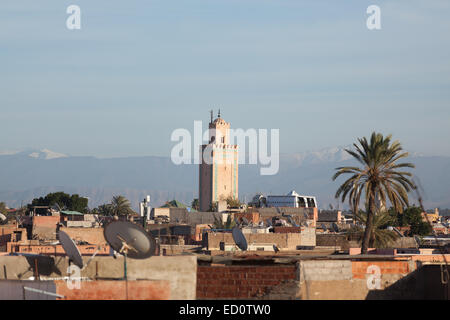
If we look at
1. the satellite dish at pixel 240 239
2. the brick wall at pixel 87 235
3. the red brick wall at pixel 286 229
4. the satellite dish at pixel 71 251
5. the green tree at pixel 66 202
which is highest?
the green tree at pixel 66 202

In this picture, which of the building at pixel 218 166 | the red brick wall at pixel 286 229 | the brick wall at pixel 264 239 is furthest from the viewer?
the building at pixel 218 166

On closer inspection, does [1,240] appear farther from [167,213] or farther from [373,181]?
[167,213]

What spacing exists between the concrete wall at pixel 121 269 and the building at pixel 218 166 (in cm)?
15189

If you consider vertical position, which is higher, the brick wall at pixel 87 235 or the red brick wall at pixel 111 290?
the brick wall at pixel 87 235

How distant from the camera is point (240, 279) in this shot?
21.8m

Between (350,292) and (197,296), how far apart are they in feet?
12.7

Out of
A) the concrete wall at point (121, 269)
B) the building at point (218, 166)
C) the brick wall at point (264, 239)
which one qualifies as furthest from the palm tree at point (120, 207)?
the concrete wall at point (121, 269)

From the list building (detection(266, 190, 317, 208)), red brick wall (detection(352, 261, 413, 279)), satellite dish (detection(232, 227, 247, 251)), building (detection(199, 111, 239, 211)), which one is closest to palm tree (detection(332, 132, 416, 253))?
satellite dish (detection(232, 227, 247, 251))

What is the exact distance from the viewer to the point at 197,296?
2116 centimetres

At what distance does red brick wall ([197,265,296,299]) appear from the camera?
21.5m

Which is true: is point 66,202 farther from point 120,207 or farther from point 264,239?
point 264,239

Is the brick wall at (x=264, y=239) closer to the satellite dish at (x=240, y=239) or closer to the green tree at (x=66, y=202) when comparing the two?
the satellite dish at (x=240, y=239)

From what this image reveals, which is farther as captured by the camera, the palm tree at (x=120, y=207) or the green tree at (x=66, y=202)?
the green tree at (x=66, y=202)

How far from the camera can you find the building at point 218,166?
17512 centimetres
